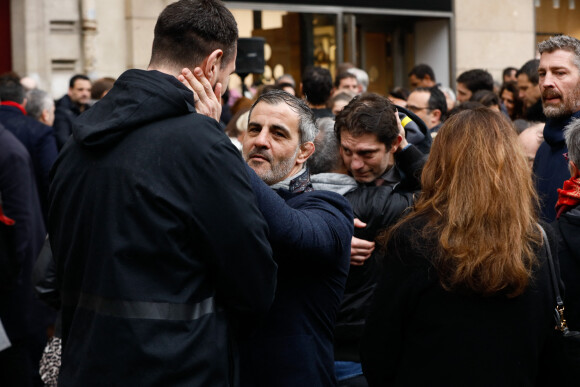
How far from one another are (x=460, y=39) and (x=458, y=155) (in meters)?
12.5

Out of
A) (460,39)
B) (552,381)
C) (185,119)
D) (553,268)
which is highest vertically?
(460,39)

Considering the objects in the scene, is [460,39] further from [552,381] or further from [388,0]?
[552,381]

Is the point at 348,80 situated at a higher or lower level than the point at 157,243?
higher

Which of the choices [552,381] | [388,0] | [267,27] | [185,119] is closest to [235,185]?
[185,119]

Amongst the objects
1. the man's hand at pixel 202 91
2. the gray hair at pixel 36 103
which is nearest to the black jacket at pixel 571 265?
the man's hand at pixel 202 91

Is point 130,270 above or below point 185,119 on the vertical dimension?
below

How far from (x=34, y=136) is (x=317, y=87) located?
2.65 meters

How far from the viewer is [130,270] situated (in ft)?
8.27

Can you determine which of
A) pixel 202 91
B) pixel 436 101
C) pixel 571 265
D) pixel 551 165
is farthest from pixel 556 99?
pixel 202 91

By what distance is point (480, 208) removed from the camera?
9.44 ft

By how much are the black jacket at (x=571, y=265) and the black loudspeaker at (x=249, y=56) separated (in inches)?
234

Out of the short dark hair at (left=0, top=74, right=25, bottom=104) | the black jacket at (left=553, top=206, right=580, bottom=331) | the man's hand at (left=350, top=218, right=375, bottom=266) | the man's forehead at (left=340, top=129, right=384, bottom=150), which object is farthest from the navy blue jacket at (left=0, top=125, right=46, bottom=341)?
the black jacket at (left=553, top=206, right=580, bottom=331)

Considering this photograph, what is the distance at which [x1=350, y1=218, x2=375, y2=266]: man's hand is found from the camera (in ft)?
12.2

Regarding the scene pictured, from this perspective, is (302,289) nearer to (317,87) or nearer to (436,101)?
(317,87)
